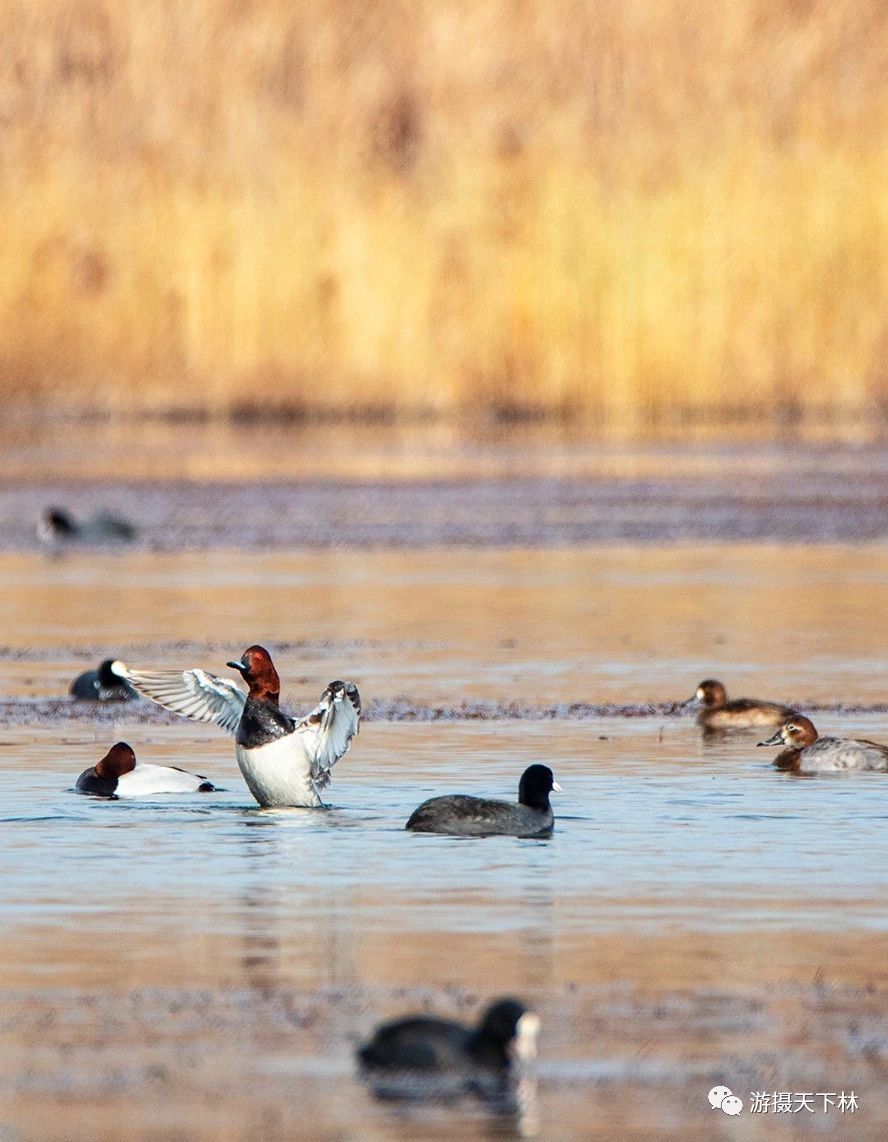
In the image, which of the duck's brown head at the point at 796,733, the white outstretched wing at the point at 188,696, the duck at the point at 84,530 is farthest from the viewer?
the duck at the point at 84,530

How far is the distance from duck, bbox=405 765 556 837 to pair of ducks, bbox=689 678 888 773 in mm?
1780

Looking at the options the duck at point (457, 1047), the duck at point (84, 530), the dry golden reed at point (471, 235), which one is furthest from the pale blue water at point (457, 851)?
the dry golden reed at point (471, 235)

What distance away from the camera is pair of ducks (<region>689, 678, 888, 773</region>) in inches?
443

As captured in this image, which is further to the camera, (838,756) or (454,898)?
(838,756)

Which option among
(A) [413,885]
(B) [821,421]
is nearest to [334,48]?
(B) [821,421]

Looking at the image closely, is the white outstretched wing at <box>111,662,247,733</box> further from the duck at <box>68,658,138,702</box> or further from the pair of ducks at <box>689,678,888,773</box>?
the duck at <box>68,658,138,702</box>

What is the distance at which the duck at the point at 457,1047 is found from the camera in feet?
21.0

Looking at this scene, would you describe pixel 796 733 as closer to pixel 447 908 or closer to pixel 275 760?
pixel 275 760

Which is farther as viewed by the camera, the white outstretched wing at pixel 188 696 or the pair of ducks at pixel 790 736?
the pair of ducks at pixel 790 736

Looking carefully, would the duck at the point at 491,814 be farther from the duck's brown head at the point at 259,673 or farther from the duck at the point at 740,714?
the duck at the point at 740,714

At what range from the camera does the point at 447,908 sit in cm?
845

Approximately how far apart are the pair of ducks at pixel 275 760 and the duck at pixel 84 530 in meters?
11.4

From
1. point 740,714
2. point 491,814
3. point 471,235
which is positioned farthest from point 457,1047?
point 471,235

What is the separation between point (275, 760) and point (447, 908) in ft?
6.20
